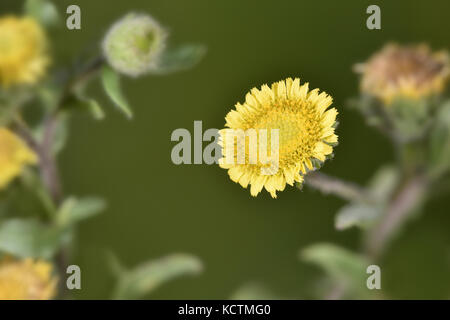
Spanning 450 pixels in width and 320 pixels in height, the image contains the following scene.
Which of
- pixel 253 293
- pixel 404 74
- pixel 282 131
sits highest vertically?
pixel 404 74

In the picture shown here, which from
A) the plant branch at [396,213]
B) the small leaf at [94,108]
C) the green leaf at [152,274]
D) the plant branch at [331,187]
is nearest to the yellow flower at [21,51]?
the small leaf at [94,108]

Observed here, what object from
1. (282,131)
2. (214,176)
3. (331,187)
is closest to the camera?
(282,131)

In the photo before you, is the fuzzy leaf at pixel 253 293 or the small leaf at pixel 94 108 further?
the fuzzy leaf at pixel 253 293

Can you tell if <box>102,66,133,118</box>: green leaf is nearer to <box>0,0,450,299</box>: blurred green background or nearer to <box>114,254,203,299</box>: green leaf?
<box>0,0,450,299</box>: blurred green background

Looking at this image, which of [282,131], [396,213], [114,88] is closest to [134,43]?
[114,88]

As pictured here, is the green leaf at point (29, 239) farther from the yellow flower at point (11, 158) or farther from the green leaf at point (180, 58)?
the green leaf at point (180, 58)

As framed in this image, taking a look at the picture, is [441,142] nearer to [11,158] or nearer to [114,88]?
[114,88]
